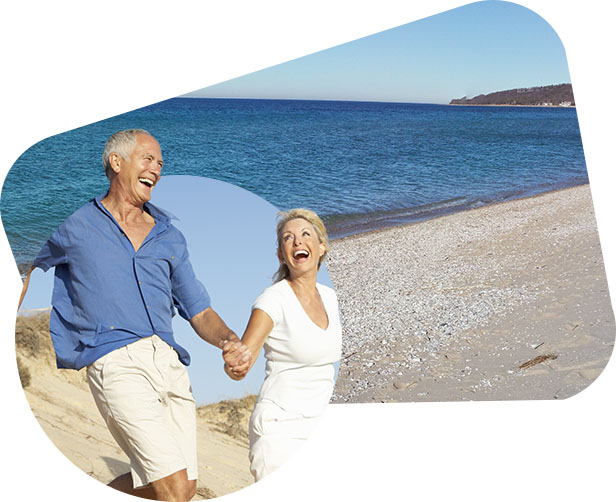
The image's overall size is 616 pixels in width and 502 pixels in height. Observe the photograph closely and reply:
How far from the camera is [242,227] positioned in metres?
4.80

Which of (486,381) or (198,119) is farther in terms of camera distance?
(198,119)

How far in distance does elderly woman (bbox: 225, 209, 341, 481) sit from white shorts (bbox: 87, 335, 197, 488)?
1.18 ft

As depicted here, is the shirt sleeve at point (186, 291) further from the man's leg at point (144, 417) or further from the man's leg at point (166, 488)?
the man's leg at point (166, 488)

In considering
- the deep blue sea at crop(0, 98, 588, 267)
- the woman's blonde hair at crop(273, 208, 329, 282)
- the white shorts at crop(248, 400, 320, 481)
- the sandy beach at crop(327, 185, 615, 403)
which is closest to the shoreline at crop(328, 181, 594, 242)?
the deep blue sea at crop(0, 98, 588, 267)

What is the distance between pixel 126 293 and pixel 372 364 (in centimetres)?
387

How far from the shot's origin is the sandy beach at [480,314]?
7.11 metres

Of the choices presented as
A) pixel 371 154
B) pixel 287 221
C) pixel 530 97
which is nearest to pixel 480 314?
pixel 287 221

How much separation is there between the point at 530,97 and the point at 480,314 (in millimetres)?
7097

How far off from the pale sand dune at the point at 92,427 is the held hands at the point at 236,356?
10.9 inches

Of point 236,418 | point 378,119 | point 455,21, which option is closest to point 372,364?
point 236,418

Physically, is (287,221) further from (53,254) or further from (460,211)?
(460,211)

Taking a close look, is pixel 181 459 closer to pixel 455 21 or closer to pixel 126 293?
pixel 126 293

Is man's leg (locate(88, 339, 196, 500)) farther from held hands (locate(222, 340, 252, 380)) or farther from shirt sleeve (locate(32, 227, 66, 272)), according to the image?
shirt sleeve (locate(32, 227, 66, 272))

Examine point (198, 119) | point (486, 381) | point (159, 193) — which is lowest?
point (486, 381)
